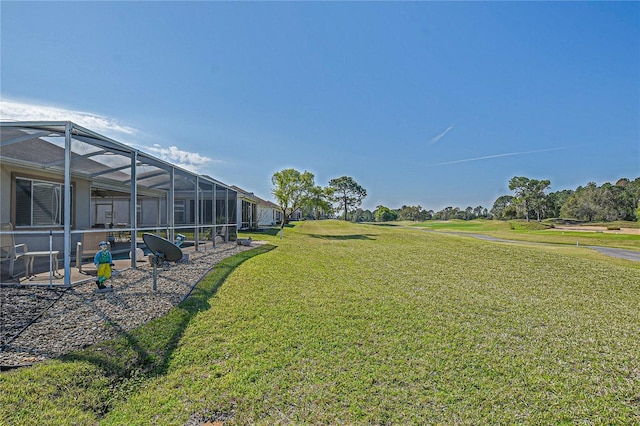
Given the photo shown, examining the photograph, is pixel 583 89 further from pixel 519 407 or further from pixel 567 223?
pixel 567 223

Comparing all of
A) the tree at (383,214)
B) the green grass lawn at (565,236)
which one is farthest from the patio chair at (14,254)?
the tree at (383,214)

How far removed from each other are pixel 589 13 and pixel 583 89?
563 centimetres

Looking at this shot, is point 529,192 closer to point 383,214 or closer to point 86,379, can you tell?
point 383,214

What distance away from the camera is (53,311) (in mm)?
4363


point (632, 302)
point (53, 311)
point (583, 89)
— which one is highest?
point (583, 89)

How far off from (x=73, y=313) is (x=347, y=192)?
6812 centimetres

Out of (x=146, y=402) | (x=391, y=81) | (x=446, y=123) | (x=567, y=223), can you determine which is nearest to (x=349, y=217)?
(x=567, y=223)

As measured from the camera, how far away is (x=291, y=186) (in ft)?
83.3

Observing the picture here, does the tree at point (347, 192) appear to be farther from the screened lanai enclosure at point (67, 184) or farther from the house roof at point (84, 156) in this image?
the house roof at point (84, 156)

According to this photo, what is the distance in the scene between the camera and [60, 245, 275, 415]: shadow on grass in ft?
10.1

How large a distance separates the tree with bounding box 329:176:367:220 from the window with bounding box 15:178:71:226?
61799mm

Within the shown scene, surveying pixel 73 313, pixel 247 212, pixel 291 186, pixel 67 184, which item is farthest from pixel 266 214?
pixel 73 313

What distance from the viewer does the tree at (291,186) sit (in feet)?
82.9

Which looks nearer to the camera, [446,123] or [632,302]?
[632,302]
